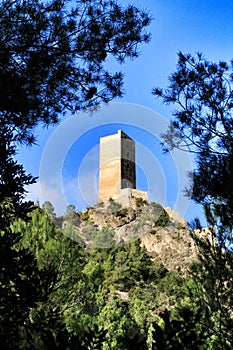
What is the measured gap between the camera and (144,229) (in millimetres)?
21812

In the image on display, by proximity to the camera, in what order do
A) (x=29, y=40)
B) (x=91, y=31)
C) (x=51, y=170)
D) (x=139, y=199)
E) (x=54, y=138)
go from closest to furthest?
(x=29, y=40) < (x=91, y=31) < (x=54, y=138) < (x=51, y=170) < (x=139, y=199)

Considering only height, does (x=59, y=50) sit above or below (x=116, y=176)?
below

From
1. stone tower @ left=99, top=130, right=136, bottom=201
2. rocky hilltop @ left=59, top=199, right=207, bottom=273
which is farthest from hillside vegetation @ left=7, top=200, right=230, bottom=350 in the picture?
stone tower @ left=99, top=130, right=136, bottom=201

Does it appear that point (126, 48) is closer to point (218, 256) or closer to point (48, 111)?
point (48, 111)

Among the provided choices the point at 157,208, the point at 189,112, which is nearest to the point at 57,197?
the point at 189,112

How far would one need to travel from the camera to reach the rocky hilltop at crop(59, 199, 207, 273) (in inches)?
802

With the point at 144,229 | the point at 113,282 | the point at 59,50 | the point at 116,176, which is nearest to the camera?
the point at 59,50

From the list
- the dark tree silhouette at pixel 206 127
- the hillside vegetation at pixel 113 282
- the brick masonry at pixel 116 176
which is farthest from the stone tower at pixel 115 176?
the dark tree silhouette at pixel 206 127

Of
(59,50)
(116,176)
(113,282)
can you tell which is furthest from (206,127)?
(116,176)

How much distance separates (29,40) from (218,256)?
2.36 m

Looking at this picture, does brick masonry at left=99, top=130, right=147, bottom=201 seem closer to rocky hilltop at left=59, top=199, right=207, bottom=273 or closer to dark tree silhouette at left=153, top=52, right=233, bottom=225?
rocky hilltop at left=59, top=199, right=207, bottom=273

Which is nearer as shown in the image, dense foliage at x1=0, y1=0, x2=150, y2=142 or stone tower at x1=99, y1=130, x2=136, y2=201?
dense foliage at x1=0, y1=0, x2=150, y2=142

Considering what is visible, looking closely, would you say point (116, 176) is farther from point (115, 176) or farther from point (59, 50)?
point (59, 50)

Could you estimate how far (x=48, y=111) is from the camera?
292 cm
